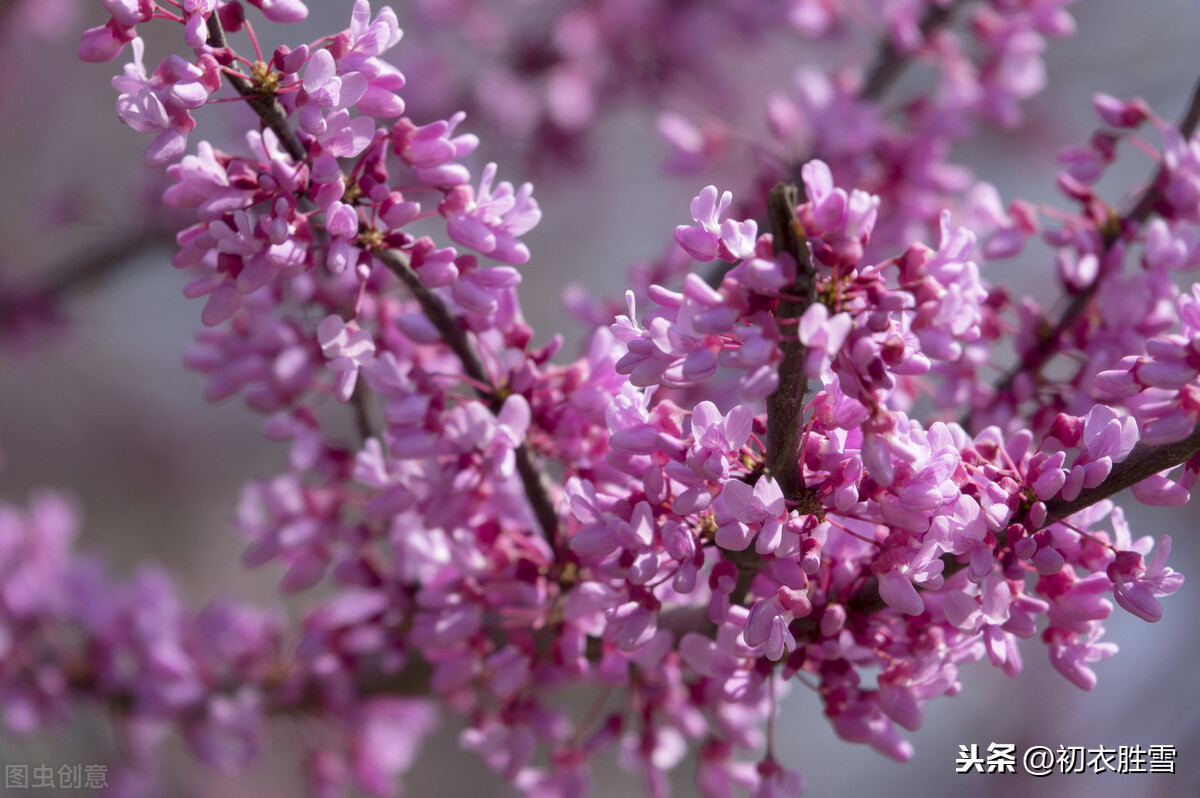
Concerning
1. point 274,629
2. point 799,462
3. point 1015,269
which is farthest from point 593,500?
point 1015,269

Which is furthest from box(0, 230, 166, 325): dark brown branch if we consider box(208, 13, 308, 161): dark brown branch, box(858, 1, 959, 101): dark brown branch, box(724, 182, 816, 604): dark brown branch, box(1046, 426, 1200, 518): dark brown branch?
box(1046, 426, 1200, 518): dark brown branch

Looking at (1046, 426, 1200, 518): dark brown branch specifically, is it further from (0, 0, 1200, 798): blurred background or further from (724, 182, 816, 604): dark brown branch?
(0, 0, 1200, 798): blurred background

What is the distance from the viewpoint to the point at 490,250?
80 centimetres

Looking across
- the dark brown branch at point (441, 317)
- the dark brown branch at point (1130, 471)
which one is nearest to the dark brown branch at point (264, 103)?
the dark brown branch at point (441, 317)

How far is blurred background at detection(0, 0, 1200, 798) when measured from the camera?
204 centimetres

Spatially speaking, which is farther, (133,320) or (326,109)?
(133,320)

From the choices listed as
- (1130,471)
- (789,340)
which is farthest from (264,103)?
(1130,471)

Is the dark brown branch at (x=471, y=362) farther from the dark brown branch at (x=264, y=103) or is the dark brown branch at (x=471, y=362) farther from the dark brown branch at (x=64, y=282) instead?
the dark brown branch at (x=64, y=282)

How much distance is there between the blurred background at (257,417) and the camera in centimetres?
204

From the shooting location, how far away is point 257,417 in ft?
12.2

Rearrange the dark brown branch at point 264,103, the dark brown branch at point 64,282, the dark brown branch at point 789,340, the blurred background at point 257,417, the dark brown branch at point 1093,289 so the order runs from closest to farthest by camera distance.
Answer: the dark brown branch at point 789,340
the dark brown branch at point 264,103
the dark brown branch at point 1093,289
the dark brown branch at point 64,282
the blurred background at point 257,417

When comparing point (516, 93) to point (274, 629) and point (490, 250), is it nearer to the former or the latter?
point (274, 629)

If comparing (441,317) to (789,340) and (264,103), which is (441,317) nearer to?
(264,103)

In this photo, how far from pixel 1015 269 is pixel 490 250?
8.71ft
